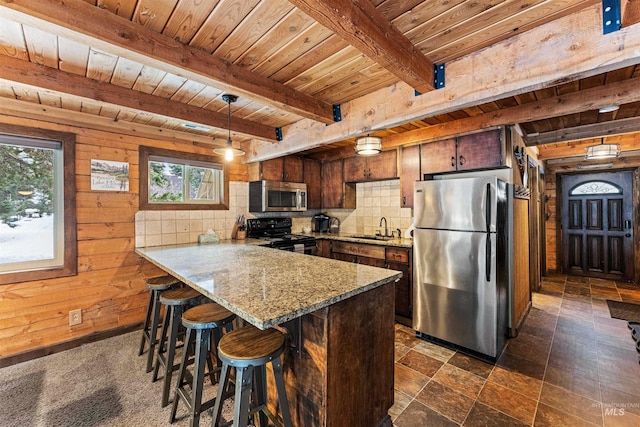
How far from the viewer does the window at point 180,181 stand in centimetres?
314

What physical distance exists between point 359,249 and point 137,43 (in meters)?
3.00

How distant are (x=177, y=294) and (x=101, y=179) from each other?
1.71 meters

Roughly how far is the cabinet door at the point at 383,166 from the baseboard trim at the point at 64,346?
11.4ft

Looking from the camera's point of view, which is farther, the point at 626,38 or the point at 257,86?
the point at 257,86

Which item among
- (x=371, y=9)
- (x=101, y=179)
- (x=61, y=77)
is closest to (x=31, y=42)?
(x=61, y=77)

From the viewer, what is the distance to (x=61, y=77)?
191 cm

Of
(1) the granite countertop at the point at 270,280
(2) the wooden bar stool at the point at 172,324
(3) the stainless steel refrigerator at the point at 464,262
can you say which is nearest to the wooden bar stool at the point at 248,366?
(1) the granite countertop at the point at 270,280

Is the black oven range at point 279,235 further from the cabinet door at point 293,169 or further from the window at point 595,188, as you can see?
the window at point 595,188

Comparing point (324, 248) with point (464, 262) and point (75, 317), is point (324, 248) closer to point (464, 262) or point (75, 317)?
point (464, 262)

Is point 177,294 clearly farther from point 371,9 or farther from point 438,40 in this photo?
point 438,40

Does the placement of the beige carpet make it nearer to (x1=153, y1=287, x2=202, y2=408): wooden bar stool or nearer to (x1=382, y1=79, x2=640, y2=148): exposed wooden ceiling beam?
(x1=153, y1=287, x2=202, y2=408): wooden bar stool

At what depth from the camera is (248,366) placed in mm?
1257

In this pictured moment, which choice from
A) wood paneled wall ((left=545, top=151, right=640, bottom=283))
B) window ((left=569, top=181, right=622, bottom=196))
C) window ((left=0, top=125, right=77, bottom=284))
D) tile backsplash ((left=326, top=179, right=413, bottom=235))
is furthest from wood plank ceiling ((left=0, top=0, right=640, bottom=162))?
window ((left=569, top=181, right=622, bottom=196))


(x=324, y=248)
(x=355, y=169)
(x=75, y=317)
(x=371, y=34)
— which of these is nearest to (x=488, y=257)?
(x=371, y=34)
